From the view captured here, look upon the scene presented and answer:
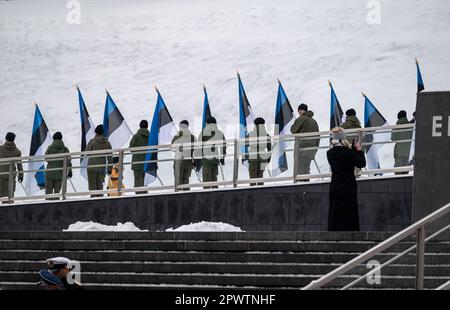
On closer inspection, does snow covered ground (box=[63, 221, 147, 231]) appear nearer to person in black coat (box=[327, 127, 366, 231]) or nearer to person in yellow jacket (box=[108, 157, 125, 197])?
person in yellow jacket (box=[108, 157, 125, 197])

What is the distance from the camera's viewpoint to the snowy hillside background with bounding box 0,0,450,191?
58688 millimetres

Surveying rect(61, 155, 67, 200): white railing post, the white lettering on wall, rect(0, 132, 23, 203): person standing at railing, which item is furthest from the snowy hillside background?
the white lettering on wall

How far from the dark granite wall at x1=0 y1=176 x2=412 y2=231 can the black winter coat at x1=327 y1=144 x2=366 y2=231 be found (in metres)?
2.84

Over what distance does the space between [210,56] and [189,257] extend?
→ 48.5 meters

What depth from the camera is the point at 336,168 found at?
1906 cm

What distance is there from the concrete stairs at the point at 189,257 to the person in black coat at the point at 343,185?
1242 mm

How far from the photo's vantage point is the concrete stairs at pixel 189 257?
16844 millimetres

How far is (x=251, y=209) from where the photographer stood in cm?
2273

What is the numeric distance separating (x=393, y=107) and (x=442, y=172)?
36.1 m

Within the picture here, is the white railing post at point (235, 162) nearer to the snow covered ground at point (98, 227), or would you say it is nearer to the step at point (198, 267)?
the snow covered ground at point (98, 227)

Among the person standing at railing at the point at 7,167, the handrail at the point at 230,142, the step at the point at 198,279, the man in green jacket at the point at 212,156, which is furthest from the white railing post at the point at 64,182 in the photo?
the step at the point at 198,279

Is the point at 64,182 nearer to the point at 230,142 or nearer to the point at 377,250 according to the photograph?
the point at 230,142
